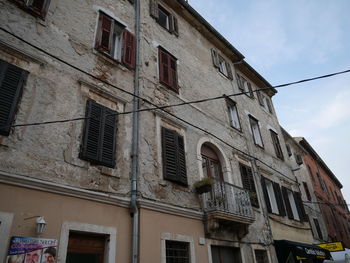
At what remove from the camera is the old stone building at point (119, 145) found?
499 cm

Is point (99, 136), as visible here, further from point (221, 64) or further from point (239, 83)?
point (239, 83)

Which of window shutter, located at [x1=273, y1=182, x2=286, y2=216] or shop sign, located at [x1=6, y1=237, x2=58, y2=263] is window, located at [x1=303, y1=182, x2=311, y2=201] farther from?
shop sign, located at [x1=6, y1=237, x2=58, y2=263]

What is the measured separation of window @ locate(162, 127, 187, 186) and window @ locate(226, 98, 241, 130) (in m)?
4.72

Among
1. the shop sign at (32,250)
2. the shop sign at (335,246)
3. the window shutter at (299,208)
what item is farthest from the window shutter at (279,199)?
the shop sign at (32,250)

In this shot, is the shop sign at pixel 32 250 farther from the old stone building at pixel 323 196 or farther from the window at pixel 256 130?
the old stone building at pixel 323 196

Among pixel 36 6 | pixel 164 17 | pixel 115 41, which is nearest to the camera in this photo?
pixel 36 6

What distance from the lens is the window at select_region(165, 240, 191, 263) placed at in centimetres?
645

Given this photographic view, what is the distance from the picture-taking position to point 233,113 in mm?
12797

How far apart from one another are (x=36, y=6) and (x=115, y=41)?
8.41 feet

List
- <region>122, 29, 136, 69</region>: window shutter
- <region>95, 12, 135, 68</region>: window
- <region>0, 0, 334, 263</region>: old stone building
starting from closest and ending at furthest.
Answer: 1. <region>0, 0, 334, 263</region>: old stone building
2. <region>95, 12, 135, 68</region>: window
3. <region>122, 29, 136, 69</region>: window shutter

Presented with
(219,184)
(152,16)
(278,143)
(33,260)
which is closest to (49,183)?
(33,260)

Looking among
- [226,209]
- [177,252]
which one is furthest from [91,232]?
[226,209]

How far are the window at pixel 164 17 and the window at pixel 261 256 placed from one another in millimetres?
8923

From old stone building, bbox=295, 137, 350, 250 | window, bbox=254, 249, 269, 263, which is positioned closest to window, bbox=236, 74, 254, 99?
window, bbox=254, 249, 269, 263
